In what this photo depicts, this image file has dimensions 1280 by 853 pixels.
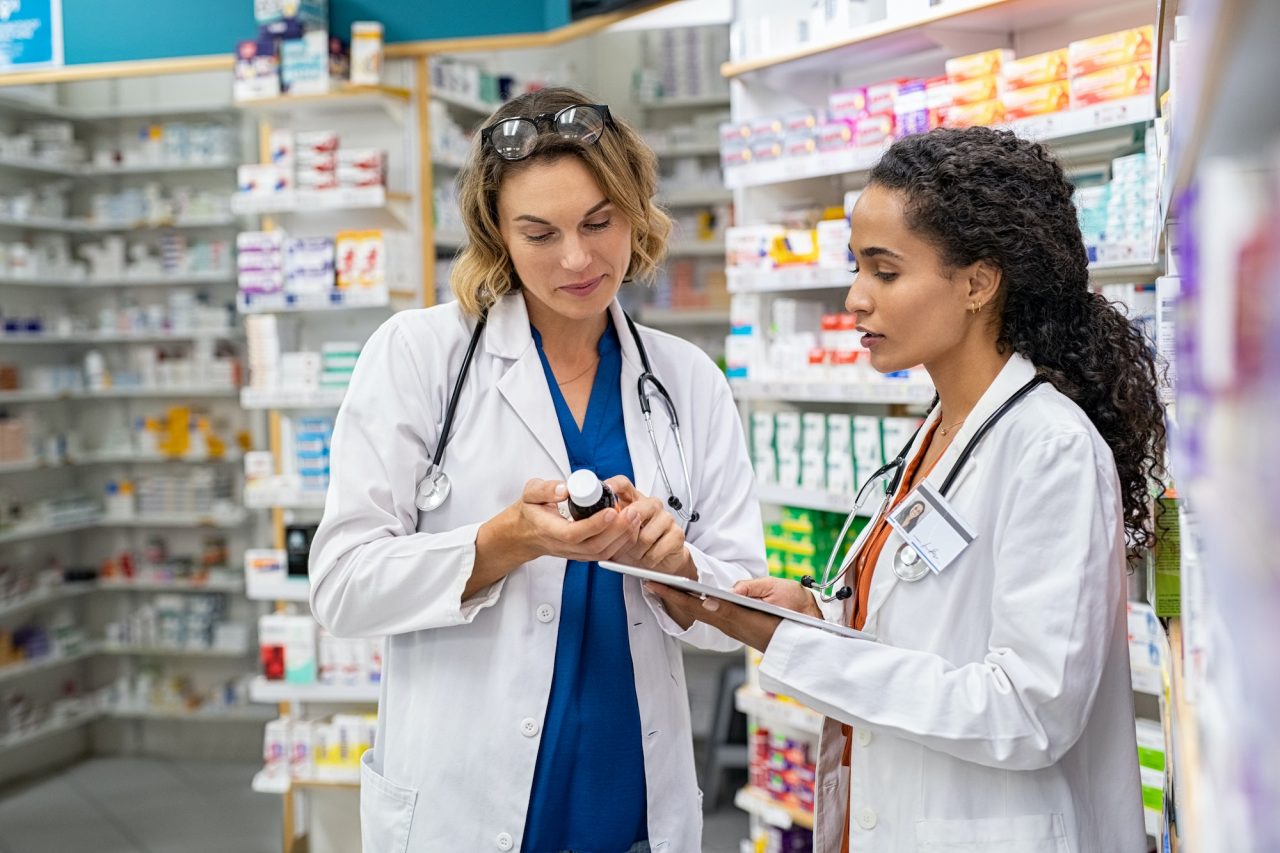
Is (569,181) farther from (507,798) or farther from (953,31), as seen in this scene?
(953,31)

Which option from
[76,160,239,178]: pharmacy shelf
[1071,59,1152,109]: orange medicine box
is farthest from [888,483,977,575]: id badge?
[76,160,239,178]: pharmacy shelf

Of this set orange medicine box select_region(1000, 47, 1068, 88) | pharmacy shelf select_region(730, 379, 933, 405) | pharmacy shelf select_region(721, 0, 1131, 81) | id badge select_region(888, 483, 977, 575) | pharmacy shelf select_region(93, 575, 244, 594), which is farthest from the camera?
pharmacy shelf select_region(93, 575, 244, 594)

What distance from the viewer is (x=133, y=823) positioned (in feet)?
18.9

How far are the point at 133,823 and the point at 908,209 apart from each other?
5461mm

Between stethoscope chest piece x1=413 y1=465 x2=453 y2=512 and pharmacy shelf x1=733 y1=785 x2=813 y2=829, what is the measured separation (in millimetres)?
2654

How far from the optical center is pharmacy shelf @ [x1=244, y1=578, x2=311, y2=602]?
488 cm

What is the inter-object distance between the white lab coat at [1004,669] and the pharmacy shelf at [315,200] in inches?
140

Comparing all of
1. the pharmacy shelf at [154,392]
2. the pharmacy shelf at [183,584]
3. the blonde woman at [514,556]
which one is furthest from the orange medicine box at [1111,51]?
the pharmacy shelf at [183,584]

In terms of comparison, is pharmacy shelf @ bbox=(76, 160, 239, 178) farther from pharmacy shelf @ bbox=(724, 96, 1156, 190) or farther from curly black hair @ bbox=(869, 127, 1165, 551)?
curly black hair @ bbox=(869, 127, 1165, 551)

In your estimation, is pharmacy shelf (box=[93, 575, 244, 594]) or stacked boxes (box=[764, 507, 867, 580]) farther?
pharmacy shelf (box=[93, 575, 244, 594])

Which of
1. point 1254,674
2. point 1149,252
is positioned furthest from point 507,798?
point 1149,252

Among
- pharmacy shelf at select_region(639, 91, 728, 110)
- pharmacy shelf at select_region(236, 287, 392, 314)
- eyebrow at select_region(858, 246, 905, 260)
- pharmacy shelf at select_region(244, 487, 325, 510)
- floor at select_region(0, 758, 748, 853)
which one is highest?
pharmacy shelf at select_region(639, 91, 728, 110)

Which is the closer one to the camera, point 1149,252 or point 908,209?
point 908,209

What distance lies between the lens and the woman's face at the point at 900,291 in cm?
162
